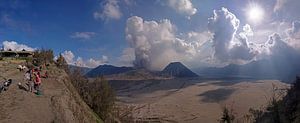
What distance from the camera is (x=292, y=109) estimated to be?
392 ft

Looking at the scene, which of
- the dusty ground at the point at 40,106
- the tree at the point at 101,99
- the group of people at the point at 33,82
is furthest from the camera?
the tree at the point at 101,99

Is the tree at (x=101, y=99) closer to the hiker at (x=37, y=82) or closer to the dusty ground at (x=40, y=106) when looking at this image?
the dusty ground at (x=40, y=106)

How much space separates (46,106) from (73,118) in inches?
125

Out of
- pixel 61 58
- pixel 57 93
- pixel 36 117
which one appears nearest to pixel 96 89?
pixel 61 58

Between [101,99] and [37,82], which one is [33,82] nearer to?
[37,82]

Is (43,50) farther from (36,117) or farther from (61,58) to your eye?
(36,117)

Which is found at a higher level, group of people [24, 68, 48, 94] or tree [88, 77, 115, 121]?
group of people [24, 68, 48, 94]

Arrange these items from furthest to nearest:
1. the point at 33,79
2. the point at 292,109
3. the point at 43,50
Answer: the point at 292,109 < the point at 43,50 < the point at 33,79

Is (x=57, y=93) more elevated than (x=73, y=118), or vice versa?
(x=57, y=93)

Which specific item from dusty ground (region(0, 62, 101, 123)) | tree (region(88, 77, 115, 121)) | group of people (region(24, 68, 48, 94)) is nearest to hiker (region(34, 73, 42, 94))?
group of people (region(24, 68, 48, 94))

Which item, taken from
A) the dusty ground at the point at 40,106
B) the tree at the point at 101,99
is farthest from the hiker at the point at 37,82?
the tree at the point at 101,99

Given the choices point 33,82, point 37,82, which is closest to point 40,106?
point 37,82

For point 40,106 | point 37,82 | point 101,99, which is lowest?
point 40,106

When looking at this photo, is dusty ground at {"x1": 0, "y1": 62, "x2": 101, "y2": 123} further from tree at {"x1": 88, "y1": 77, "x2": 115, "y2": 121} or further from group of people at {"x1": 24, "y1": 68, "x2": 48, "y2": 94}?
tree at {"x1": 88, "y1": 77, "x2": 115, "y2": 121}
